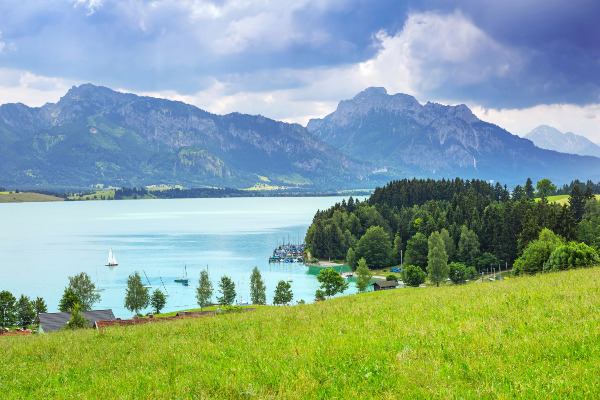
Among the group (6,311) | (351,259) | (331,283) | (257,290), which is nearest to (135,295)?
(6,311)

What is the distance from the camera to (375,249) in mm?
130375

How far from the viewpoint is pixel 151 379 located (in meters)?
10.9

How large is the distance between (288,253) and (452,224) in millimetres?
63993

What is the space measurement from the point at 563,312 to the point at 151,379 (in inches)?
460

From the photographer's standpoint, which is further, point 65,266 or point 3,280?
point 65,266

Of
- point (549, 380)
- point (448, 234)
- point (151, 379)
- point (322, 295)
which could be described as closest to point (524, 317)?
point (549, 380)

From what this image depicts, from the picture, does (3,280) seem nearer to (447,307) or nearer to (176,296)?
(176,296)

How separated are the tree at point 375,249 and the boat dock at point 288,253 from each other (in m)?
31.6

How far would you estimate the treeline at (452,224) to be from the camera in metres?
97.6

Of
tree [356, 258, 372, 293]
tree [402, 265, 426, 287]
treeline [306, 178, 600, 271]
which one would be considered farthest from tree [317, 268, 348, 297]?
treeline [306, 178, 600, 271]

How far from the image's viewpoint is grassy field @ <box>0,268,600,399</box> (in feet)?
28.5

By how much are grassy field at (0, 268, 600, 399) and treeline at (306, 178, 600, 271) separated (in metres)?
80.9

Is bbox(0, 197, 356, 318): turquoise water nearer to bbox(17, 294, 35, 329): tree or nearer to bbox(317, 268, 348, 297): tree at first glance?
bbox(317, 268, 348, 297): tree

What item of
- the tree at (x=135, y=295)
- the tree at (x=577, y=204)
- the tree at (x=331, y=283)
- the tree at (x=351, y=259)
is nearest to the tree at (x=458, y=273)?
the tree at (x=331, y=283)
